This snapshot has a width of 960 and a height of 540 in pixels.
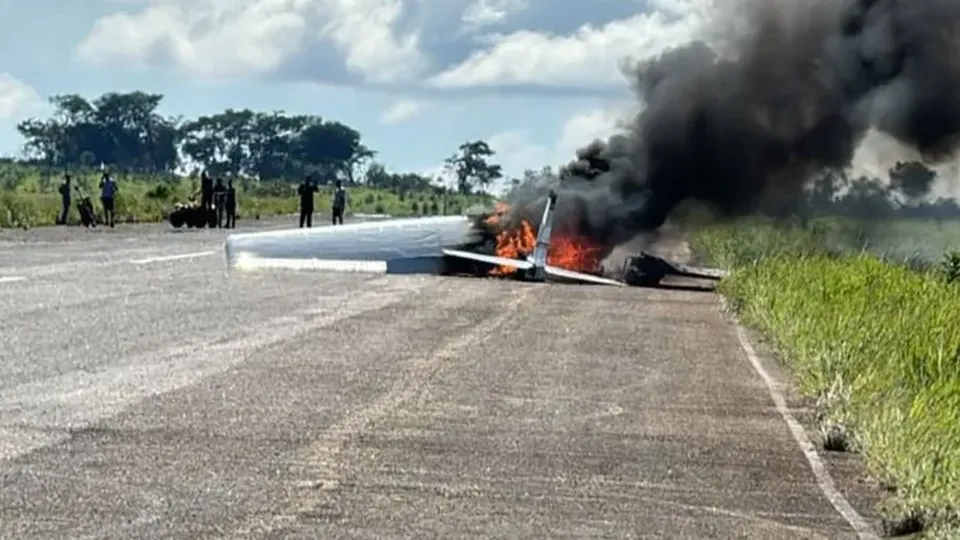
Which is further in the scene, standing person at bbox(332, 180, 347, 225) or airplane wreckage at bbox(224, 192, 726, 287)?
standing person at bbox(332, 180, 347, 225)

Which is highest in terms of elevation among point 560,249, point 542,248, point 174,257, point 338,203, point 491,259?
point 542,248

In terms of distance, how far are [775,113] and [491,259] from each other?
15.8ft

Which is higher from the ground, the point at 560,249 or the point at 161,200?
the point at 560,249

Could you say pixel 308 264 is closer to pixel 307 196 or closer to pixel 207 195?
pixel 307 196

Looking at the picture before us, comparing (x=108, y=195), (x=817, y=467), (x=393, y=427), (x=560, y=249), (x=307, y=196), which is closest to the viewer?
(x=817, y=467)

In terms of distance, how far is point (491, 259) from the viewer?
2858cm

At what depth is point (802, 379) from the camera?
14.6m

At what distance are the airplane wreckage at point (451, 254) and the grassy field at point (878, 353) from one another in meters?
1.81

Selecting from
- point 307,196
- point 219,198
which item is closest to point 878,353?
point 307,196

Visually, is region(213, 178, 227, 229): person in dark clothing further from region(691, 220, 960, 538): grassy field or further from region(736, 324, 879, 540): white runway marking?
region(736, 324, 879, 540): white runway marking

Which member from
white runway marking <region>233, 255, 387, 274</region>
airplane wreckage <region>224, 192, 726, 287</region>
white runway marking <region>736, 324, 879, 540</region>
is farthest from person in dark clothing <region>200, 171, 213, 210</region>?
white runway marking <region>736, 324, 879, 540</region>

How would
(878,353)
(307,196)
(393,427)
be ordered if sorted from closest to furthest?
(393,427)
(878,353)
(307,196)

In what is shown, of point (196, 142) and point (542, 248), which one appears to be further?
point (196, 142)

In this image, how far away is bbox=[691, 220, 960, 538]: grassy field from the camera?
31.4 ft
